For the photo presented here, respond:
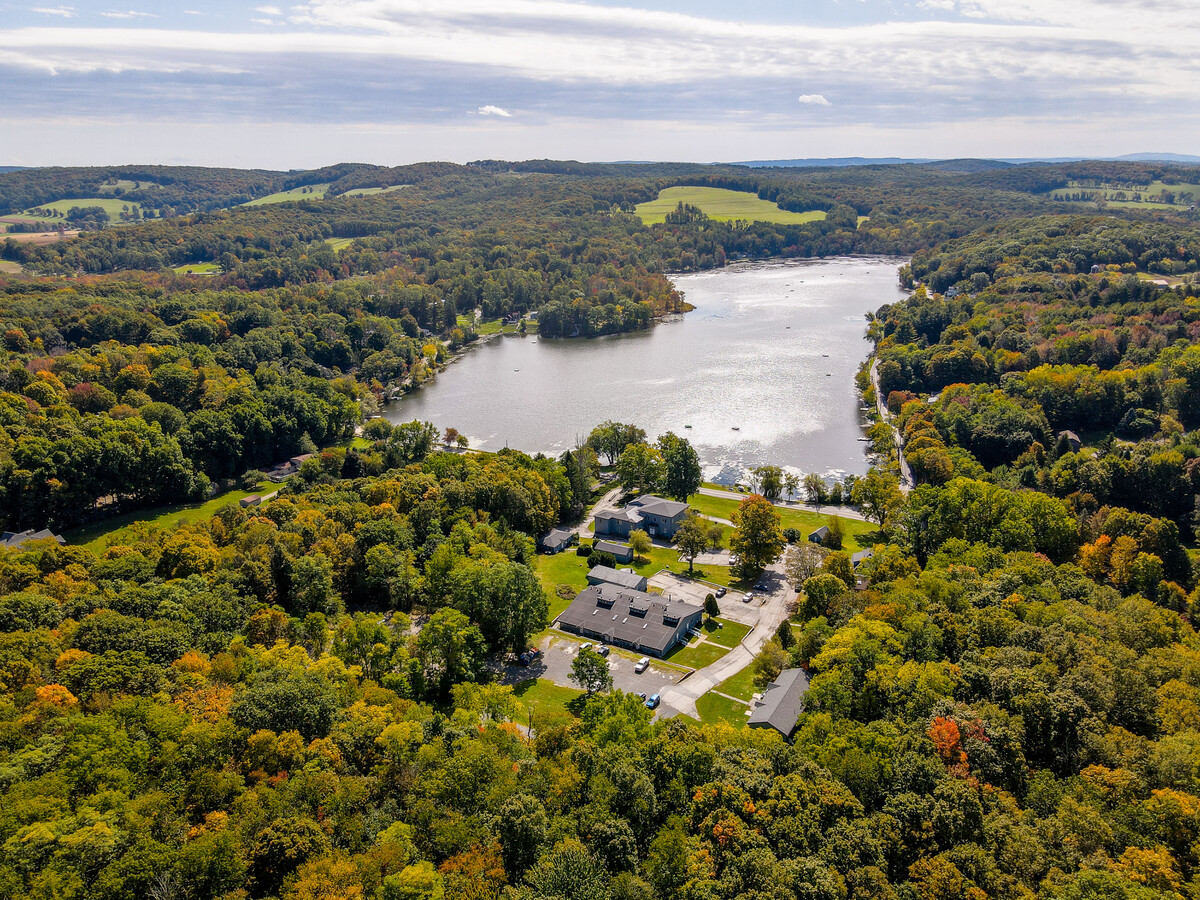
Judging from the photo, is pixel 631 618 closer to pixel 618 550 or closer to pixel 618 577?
pixel 618 577

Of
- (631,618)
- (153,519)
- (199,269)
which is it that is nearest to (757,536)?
(631,618)

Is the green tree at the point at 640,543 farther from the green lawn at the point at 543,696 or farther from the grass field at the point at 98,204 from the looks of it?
the grass field at the point at 98,204

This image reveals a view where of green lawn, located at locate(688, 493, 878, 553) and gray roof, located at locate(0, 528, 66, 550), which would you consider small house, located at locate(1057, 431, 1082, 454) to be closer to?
green lawn, located at locate(688, 493, 878, 553)

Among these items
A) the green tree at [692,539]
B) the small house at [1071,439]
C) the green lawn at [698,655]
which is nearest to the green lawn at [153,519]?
the green tree at [692,539]

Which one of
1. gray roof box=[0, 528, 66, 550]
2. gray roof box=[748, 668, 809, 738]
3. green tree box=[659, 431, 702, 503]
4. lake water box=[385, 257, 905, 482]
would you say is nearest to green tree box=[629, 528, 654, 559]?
green tree box=[659, 431, 702, 503]

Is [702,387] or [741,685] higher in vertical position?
[702,387]

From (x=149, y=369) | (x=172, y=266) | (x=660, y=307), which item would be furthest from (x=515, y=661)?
(x=172, y=266)
